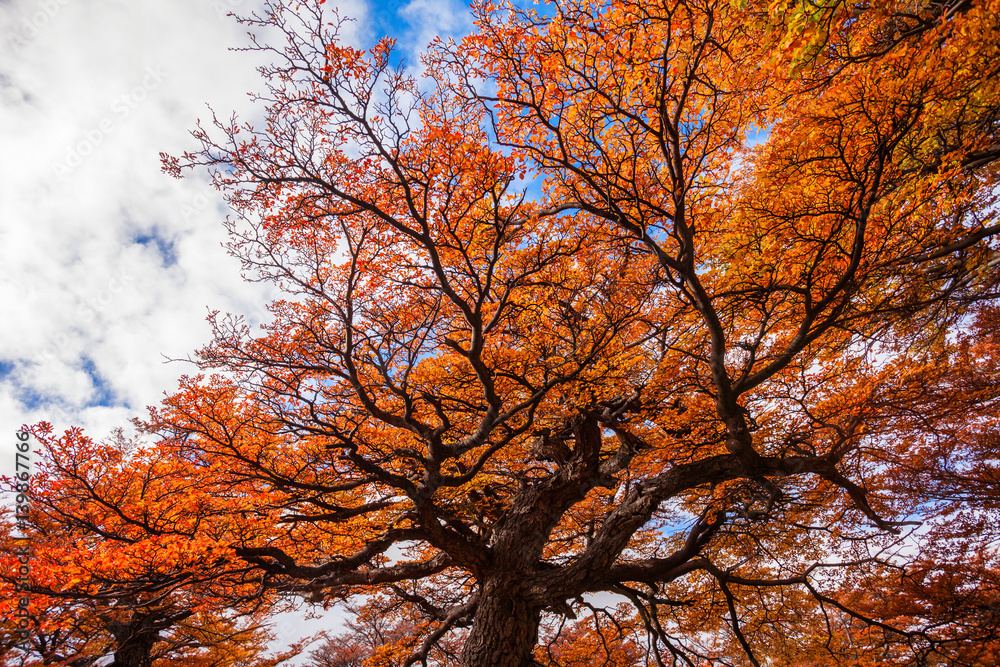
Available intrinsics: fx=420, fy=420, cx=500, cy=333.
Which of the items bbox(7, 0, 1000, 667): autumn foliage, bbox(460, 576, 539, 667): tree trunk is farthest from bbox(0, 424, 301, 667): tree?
bbox(460, 576, 539, 667): tree trunk

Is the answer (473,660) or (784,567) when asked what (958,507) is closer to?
(784,567)

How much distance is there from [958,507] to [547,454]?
24.1 ft

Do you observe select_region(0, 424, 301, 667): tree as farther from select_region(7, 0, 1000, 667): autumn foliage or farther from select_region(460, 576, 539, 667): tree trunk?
select_region(460, 576, 539, 667): tree trunk

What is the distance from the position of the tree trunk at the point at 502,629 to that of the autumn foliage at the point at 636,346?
5cm

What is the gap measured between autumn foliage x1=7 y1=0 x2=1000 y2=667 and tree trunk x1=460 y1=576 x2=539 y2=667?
0.15 feet

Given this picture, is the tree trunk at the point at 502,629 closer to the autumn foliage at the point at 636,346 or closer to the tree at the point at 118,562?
the autumn foliage at the point at 636,346

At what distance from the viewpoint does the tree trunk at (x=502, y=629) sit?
5941mm

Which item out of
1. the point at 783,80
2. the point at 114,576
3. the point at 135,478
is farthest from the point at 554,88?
the point at 135,478

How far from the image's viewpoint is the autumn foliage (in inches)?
167

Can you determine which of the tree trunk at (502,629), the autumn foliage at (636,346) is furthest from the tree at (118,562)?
the tree trunk at (502,629)

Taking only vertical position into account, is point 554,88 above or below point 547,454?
above

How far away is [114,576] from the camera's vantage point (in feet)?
17.6

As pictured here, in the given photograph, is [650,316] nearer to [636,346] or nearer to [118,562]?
[636,346]

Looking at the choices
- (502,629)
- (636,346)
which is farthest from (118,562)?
(636,346)
